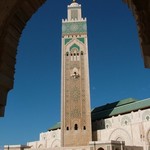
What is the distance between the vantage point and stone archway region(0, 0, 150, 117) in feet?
5.49

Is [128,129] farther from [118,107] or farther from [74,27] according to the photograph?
[74,27]

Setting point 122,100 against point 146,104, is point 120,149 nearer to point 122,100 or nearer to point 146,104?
point 146,104

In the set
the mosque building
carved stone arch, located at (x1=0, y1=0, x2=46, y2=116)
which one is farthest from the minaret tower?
carved stone arch, located at (x1=0, y1=0, x2=46, y2=116)

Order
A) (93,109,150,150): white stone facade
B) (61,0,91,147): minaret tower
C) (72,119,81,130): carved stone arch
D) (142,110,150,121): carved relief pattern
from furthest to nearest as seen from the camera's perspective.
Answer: (72,119,81,130): carved stone arch
(61,0,91,147): minaret tower
(142,110,150,121): carved relief pattern
(93,109,150,150): white stone facade

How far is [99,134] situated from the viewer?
22031 mm

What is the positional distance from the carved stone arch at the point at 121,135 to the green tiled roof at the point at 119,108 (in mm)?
1963

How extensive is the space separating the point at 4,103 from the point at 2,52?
1.21 ft

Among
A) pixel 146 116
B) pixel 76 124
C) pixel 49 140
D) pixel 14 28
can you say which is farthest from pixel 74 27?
pixel 14 28

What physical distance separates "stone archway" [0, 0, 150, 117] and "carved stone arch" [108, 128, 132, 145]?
1960 cm

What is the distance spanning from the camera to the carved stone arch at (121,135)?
2038 centimetres

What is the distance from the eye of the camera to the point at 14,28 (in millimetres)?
1931

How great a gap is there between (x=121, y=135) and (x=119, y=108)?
346 cm

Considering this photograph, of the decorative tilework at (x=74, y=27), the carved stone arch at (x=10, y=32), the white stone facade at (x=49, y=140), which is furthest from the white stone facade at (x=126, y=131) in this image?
the carved stone arch at (x=10, y=32)

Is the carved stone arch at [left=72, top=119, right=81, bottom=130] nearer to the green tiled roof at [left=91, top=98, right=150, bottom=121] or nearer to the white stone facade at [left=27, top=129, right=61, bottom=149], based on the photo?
the green tiled roof at [left=91, top=98, right=150, bottom=121]
